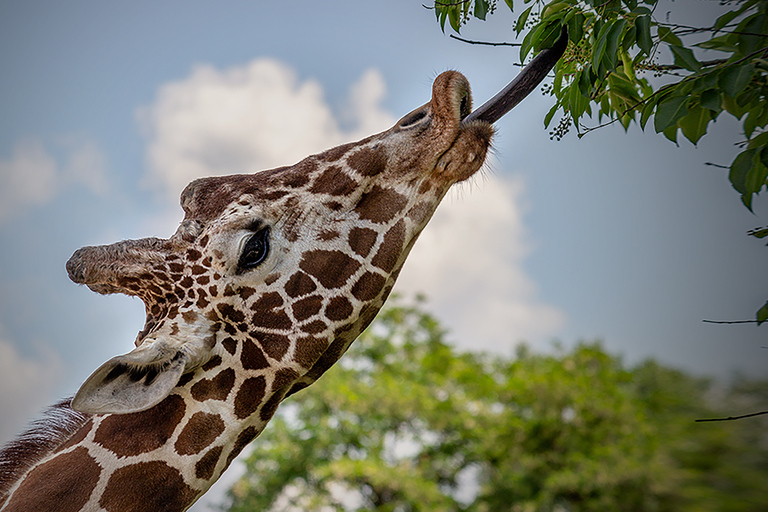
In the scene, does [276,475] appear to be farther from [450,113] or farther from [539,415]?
[450,113]

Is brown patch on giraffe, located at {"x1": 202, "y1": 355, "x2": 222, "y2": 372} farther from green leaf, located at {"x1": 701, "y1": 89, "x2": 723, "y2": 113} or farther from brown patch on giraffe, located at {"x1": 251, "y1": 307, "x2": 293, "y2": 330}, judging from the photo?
green leaf, located at {"x1": 701, "y1": 89, "x2": 723, "y2": 113}

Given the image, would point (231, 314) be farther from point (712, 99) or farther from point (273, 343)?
point (712, 99)

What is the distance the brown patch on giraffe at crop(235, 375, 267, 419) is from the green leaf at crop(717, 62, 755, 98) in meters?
1.70

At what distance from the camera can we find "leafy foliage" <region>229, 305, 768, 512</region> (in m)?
11.7

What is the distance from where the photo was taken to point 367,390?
476 inches

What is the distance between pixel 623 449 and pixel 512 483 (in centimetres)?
246

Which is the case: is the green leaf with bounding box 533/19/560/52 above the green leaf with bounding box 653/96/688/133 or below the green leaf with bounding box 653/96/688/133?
above

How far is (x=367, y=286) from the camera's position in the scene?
7.34ft

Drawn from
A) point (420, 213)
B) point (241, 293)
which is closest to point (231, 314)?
point (241, 293)

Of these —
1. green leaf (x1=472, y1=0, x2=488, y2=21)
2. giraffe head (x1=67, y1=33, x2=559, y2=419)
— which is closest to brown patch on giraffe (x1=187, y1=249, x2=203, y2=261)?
giraffe head (x1=67, y1=33, x2=559, y2=419)

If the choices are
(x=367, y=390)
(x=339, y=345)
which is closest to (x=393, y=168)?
(x=339, y=345)

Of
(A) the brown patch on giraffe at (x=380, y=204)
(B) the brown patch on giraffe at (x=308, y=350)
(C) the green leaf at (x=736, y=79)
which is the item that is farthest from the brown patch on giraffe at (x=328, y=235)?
(C) the green leaf at (x=736, y=79)

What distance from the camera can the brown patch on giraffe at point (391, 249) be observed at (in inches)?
88.4

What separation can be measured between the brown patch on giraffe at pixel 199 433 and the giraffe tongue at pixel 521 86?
4.69 feet
